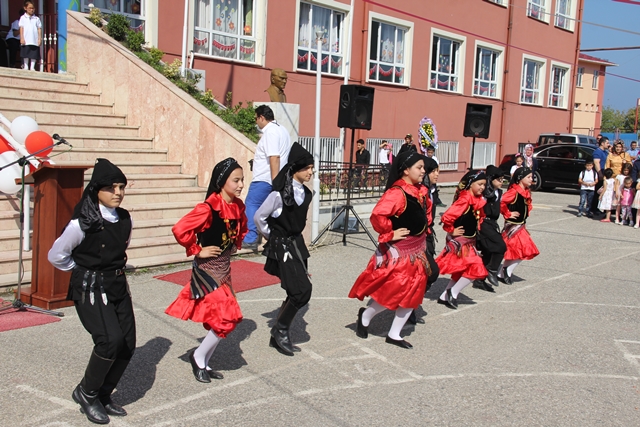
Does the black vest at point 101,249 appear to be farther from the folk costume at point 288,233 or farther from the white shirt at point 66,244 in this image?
the folk costume at point 288,233

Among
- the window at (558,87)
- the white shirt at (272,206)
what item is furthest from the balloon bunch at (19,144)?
the window at (558,87)

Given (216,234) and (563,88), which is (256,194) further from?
(563,88)

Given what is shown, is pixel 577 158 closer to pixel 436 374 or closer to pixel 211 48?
pixel 211 48

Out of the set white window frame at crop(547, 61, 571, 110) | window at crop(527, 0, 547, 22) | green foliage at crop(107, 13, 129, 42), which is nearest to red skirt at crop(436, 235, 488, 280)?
green foliage at crop(107, 13, 129, 42)

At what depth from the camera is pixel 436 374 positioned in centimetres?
566

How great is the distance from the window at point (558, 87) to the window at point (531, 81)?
108cm

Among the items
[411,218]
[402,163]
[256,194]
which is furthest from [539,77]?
[411,218]

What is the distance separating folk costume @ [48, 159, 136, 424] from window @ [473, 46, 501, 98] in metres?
22.9

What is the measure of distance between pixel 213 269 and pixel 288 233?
0.97m

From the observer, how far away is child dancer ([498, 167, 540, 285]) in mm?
9320

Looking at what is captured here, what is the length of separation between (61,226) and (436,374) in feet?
13.8

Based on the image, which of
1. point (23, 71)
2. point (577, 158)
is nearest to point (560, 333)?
point (23, 71)

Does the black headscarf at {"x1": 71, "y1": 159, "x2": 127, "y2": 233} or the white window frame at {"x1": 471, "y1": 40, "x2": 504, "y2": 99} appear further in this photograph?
the white window frame at {"x1": 471, "y1": 40, "x2": 504, "y2": 99}

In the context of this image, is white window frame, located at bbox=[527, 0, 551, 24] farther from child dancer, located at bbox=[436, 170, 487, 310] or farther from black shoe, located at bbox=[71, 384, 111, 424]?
black shoe, located at bbox=[71, 384, 111, 424]
